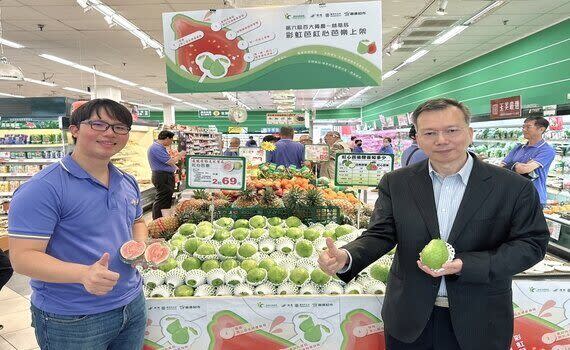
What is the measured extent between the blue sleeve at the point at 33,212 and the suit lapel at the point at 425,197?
1464mm

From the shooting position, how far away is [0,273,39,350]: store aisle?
11.7ft

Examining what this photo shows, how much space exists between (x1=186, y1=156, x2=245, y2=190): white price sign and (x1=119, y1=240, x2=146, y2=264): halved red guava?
157 centimetres

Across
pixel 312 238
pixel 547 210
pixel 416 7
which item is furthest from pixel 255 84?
pixel 416 7

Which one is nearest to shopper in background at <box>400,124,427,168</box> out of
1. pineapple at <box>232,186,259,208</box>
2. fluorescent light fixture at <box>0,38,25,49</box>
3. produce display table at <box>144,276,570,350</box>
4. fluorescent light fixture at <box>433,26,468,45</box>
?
pineapple at <box>232,186,259,208</box>

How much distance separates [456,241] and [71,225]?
155 centimetres

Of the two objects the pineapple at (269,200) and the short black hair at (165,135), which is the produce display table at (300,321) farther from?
the short black hair at (165,135)

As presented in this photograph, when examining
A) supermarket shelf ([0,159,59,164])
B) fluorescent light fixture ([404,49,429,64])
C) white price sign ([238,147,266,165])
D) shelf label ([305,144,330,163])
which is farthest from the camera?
fluorescent light fixture ([404,49,429,64])

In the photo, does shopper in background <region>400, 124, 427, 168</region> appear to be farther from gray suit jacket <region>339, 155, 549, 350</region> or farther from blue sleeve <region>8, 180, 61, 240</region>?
blue sleeve <region>8, 180, 61, 240</region>

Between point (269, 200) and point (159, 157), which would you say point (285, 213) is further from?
point (159, 157)

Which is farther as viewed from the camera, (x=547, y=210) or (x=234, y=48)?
(x=547, y=210)

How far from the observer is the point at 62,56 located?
449 inches

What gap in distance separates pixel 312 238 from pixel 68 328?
172 centimetres

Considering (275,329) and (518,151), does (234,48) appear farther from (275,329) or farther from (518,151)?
(518,151)

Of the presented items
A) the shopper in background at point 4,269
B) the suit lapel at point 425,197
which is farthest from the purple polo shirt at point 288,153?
the suit lapel at point 425,197
